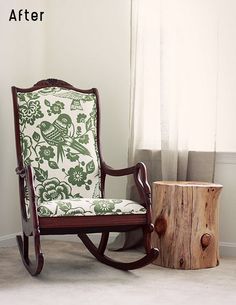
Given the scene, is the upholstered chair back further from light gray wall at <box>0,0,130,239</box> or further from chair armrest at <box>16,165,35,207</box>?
light gray wall at <box>0,0,130,239</box>

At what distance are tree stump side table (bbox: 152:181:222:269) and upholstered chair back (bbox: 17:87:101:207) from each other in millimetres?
458

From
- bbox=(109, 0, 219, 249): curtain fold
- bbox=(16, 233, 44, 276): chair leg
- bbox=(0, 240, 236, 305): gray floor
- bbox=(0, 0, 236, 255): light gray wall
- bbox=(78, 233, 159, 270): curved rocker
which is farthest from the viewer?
bbox=(0, 0, 236, 255): light gray wall

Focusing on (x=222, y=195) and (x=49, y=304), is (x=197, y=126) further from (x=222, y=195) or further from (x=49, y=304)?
(x=49, y=304)

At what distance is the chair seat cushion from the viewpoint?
2.89 m

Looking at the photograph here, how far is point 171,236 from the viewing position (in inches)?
130

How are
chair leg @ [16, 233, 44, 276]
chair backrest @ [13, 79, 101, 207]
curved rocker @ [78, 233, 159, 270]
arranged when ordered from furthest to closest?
1. chair backrest @ [13, 79, 101, 207]
2. curved rocker @ [78, 233, 159, 270]
3. chair leg @ [16, 233, 44, 276]

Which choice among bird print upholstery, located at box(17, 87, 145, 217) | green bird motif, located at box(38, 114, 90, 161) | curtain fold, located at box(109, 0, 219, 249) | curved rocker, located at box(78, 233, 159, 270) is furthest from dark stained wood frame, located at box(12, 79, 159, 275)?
curtain fold, located at box(109, 0, 219, 249)

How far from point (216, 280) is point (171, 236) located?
1.31ft

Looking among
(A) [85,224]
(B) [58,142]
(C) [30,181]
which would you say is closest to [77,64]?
(B) [58,142]

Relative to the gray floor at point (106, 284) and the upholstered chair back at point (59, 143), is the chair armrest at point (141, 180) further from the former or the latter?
the gray floor at point (106, 284)

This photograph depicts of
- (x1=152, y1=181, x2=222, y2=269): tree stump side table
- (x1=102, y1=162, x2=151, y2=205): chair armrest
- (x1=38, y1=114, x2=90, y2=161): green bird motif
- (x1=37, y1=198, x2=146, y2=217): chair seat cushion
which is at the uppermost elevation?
(x1=38, y1=114, x2=90, y2=161): green bird motif

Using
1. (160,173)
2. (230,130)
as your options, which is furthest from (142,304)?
(230,130)

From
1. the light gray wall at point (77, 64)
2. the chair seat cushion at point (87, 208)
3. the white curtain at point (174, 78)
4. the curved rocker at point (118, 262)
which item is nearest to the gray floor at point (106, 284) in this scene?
the curved rocker at point (118, 262)

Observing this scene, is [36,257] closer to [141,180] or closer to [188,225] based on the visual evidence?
[141,180]
